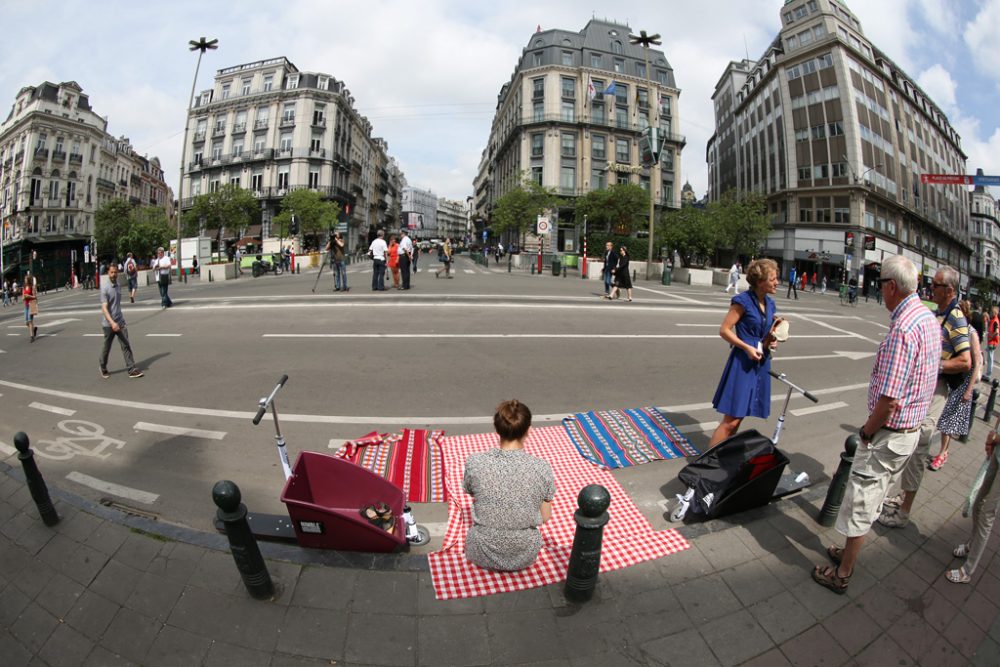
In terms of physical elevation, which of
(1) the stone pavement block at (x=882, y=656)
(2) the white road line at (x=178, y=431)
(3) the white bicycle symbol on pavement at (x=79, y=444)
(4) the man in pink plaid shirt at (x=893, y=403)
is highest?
(4) the man in pink plaid shirt at (x=893, y=403)

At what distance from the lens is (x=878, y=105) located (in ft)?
160

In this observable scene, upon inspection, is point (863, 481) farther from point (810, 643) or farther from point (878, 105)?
point (878, 105)

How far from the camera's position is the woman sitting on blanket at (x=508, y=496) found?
2838 millimetres

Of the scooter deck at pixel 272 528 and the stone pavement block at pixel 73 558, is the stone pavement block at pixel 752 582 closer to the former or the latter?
the scooter deck at pixel 272 528

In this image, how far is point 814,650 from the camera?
8.59 ft

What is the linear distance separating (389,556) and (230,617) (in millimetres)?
933

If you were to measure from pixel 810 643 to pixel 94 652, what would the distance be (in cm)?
393

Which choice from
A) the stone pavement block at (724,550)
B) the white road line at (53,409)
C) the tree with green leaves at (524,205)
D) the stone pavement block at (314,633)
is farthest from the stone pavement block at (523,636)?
the tree with green leaves at (524,205)

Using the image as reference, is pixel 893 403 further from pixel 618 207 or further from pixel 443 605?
pixel 618 207

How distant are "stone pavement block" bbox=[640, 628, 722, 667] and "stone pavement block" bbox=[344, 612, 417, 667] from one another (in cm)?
128

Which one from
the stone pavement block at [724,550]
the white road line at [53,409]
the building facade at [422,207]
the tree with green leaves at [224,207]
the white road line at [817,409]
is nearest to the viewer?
the stone pavement block at [724,550]

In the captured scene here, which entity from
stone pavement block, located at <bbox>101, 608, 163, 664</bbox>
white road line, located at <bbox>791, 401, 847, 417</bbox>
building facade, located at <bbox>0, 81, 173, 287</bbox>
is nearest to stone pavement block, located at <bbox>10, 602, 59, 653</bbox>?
stone pavement block, located at <bbox>101, 608, 163, 664</bbox>

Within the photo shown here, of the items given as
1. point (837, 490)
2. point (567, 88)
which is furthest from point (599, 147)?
point (837, 490)

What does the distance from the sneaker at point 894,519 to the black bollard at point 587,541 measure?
268 cm
